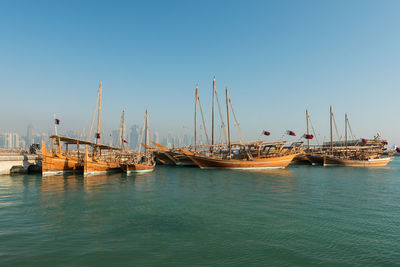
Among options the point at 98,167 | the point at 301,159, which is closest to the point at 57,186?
the point at 98,167

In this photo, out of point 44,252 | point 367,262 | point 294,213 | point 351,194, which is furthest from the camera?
point 351,194

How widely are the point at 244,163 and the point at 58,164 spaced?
31.0 m

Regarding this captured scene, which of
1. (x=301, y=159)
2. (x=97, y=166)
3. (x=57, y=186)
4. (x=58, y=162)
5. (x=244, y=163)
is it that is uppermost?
(x=58, y=162)

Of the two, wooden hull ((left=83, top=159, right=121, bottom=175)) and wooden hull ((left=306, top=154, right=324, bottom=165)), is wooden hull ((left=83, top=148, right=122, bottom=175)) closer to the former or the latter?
wooden hull ((left=83, top=159, right=121, bottom=175))

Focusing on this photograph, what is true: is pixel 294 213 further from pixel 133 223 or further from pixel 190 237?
pixel 133 223

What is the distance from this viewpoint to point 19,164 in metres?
33.8

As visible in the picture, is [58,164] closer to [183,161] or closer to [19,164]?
[19,164]

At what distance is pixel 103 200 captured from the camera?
51.0ft

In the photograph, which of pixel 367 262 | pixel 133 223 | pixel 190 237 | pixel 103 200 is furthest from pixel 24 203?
pixel 367 262

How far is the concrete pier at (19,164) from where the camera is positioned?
1258 inches

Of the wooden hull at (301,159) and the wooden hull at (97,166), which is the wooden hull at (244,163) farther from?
the wooden hull at (301,159)

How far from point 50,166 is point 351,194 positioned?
36538 mm

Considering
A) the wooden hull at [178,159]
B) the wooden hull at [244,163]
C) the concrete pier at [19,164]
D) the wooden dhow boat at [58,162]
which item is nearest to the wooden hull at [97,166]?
the wooden dhow boat at [58,162]

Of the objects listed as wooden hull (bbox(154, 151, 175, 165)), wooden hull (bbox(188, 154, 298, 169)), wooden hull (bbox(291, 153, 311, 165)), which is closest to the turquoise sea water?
wooden hull (bbox(188, 154, 298, 169))
